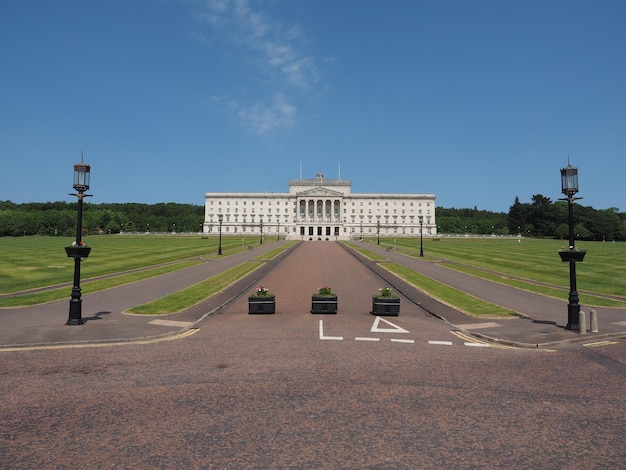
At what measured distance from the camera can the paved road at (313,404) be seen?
736 centimetres

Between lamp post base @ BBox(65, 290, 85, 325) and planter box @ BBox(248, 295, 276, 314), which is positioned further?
planter box @ BBox(248, 295, 276, 314)

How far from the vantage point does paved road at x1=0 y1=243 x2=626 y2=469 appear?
7.36m

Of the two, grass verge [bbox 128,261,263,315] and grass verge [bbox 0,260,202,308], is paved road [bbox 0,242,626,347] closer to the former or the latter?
grass verge [bbox 128,261,263,315]

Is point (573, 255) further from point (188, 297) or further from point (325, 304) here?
point (188, 297)

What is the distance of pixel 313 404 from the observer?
9.52 meters

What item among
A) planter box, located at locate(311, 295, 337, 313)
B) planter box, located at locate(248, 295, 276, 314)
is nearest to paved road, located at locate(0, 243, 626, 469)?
planter box, located at locate(248, 295, 276, 314)

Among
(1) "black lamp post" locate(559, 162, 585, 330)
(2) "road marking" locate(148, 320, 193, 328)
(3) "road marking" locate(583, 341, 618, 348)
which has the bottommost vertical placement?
(3) "road marking" locate(583, 341, 618, 348)

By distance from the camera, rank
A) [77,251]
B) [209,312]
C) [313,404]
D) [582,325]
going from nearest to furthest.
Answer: [313,404] → [582,325] → [77,251] → [209,312]

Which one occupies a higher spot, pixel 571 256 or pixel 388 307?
pixel 571 256

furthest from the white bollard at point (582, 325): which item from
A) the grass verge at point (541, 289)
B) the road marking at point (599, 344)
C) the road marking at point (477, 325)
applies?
the grass verge at point (541, 289)

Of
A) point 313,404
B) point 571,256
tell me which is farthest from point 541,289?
point 313,404

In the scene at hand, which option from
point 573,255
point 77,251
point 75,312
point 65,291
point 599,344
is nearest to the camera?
point 599,344

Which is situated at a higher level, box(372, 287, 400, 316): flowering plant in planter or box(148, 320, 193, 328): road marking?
box(372, 287, 400, 316): flowering plant in planter

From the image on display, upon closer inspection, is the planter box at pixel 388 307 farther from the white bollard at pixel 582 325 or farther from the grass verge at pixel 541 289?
the grass verge at pixel 541 289
